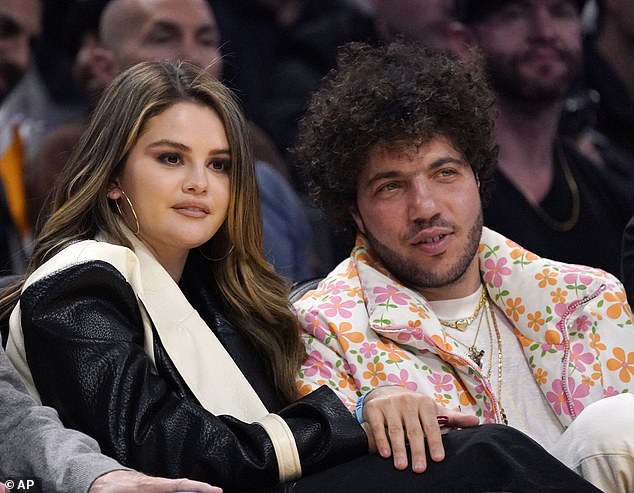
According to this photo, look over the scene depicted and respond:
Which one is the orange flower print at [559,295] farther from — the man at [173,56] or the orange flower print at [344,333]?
the man at [173,56]

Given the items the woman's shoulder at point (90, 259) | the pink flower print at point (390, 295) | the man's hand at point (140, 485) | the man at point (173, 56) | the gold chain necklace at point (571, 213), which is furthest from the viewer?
the gold chain necklace at point (571, 213)

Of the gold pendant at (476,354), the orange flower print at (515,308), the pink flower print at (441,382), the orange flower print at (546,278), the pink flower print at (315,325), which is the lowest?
the pink flower print at (441,382)

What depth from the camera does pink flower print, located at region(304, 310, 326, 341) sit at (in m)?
2.80

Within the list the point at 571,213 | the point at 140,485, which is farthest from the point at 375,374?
the point at 571,213

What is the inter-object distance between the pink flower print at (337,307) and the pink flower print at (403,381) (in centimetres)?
19

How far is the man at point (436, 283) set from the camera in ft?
9.15

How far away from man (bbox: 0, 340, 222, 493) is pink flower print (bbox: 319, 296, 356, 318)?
28.5 inches

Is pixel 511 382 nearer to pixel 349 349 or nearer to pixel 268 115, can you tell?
pixel 349 349

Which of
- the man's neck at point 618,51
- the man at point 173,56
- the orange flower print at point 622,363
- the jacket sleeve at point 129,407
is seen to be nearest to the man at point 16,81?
the man at point 173,56

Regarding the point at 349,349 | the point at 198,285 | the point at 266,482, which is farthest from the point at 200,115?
the point at 266,482

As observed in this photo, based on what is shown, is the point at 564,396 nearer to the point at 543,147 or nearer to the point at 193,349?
the point at 193,349

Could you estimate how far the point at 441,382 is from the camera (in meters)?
2.79

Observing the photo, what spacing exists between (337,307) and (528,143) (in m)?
1.85

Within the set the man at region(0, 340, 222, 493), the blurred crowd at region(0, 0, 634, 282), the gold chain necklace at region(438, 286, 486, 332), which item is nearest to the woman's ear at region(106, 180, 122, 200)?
the man at region(0, 340, 222, 493)
